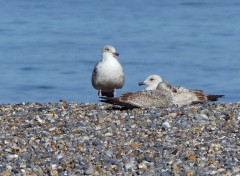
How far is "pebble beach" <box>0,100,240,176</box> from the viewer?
7570mm

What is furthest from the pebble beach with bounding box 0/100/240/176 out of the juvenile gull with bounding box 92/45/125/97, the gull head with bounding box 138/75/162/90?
the juvenile gull with bounding box 92/45/125/97

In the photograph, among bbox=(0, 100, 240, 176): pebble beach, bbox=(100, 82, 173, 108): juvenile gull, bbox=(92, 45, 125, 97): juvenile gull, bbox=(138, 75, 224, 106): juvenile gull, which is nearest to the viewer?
bbox=(0, 100, 240, 176): pebble beach

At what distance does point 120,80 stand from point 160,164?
15.9 ft

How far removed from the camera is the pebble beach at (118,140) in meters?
7.57

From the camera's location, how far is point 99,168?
752 centimetres

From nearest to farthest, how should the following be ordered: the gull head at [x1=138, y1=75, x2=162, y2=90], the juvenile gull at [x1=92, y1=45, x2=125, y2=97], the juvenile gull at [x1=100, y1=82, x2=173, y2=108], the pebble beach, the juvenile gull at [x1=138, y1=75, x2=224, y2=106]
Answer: the pebble beach, the juvenile gull at [x1=100, y1=82, x2=173, y2=108], the juvenile gull at [x1=138, y1=75, x2=224, y2=106], the gull head at [x1=138, y1=75, x2=162, y2=90], the juvenile gull at [x1=92, y1=45, x2=125, y2=97]

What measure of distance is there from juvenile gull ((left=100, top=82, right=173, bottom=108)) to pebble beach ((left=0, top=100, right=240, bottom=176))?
11 cm

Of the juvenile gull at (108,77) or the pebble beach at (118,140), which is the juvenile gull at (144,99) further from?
the juvenile gull at (108,77)

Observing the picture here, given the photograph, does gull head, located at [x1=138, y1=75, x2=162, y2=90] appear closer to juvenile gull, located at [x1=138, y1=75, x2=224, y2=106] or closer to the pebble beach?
juvenile gull, located at [x1=138, y1=75, x2=224, y2=106]

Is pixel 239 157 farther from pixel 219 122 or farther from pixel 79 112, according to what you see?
pixel 79 112

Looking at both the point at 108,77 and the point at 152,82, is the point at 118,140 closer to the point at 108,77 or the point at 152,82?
the point at 152,82

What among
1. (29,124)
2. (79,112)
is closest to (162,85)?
(79,112)

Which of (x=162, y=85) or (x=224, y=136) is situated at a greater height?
(x=162, y=85)

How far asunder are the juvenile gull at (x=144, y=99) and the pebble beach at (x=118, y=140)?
4.5 inches
